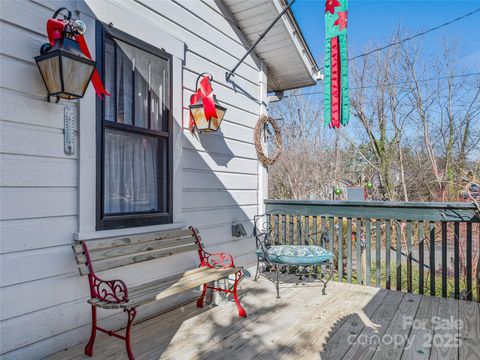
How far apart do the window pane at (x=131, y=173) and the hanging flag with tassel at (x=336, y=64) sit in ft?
Result: 6.32

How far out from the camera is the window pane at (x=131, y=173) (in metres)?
2.51

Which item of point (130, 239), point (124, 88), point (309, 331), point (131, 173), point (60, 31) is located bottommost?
point (309, 331)

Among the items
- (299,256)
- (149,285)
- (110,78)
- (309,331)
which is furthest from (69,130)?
(299,256)

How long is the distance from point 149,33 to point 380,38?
27.5 ft

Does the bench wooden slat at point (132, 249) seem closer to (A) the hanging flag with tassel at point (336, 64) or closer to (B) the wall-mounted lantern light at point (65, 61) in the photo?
(B) the wall-mounted lantern light at point (65, 61)

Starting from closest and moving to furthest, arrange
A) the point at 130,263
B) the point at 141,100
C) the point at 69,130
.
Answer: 1. the point at 69,130
2. the point at 130,263
3. the point at 141,100

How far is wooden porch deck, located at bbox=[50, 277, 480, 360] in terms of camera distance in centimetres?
218

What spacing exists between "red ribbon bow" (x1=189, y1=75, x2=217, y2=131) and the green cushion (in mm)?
1519

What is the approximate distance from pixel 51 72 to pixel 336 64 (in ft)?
9.22

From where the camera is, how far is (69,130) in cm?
222

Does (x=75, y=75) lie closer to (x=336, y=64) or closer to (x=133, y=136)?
(x=133, y=136)

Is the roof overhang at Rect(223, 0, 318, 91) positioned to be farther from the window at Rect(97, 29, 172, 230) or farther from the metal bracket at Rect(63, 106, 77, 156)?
the metal bracket at Rect(63, 106, 77, 156)

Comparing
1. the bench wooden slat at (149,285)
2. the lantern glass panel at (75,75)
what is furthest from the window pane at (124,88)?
the bench wooden slat at (149,285)

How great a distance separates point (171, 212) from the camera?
117 inches
